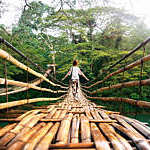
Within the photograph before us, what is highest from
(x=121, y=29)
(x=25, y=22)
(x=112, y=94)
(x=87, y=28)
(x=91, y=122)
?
(x=87, y=28)

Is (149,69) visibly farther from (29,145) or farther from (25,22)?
(29,145)

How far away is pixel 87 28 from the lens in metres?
8.15

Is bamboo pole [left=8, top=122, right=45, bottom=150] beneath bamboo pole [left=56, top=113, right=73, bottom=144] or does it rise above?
above

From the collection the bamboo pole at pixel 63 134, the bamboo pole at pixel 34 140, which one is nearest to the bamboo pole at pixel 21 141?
the bamboo pole at pixel 34 140

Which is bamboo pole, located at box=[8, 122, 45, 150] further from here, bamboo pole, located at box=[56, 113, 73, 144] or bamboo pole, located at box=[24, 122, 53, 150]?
bamboo pole, located at box=[56, 113, 73, 144]

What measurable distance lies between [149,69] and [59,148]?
246 inches

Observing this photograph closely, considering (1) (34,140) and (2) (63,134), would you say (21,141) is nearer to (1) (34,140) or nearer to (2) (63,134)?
(1) (34,140)

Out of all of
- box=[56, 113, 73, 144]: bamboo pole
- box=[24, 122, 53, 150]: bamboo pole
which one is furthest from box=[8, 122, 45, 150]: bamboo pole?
box=[56, 113, 73, 144]: bamboo pole

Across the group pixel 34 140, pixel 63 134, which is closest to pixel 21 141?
pixel 34 140

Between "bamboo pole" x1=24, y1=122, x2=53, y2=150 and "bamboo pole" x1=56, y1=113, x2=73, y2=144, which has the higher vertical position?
"bamboo pole" x1=24, y1=122, x2=53, y2=150

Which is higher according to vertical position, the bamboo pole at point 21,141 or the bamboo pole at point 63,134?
the bamboo pole at point 21,141

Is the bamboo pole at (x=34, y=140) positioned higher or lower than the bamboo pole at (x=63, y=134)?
higher

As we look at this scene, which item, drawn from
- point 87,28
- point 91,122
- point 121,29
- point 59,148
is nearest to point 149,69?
point 121,29

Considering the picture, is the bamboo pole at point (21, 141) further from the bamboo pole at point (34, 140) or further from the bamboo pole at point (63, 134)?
the bamboo pole at point (63, 134)
